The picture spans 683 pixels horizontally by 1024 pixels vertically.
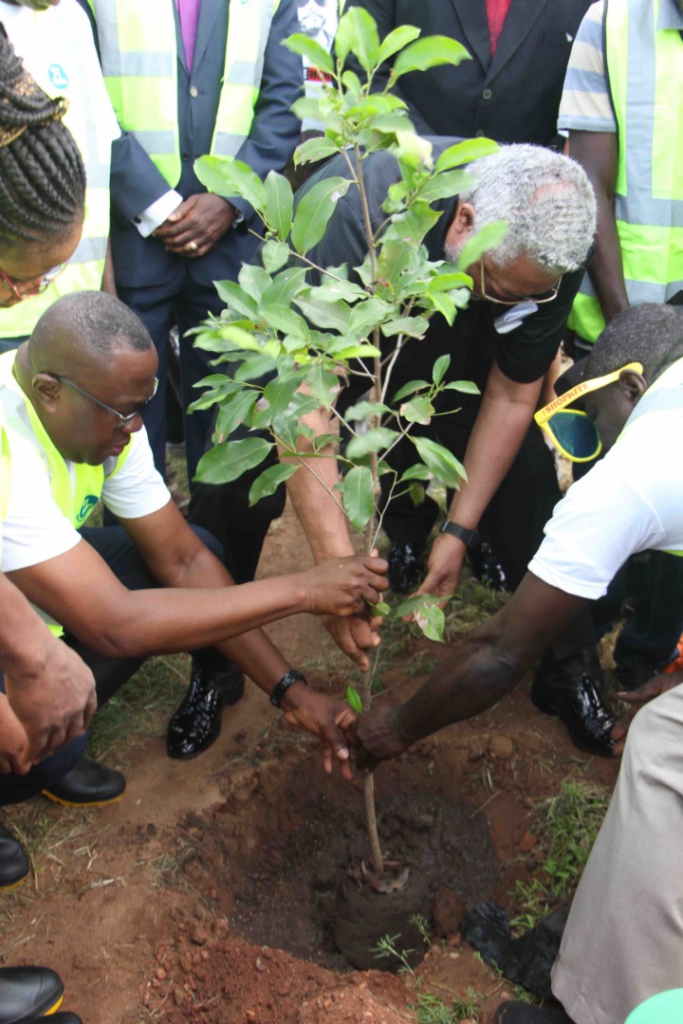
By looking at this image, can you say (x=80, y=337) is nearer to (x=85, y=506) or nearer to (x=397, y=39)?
(x=85, y=506)

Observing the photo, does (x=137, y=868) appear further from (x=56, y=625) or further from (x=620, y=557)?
(x=620, y=557)

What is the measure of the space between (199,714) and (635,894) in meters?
1.47

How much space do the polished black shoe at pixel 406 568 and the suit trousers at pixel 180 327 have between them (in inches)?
34.0

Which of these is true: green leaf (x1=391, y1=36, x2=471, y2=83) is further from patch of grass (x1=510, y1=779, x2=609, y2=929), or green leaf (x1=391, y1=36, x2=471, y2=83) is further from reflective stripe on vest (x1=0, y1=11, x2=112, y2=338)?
patch of grass (x1=510, y1=779, x2=609, y2=929)

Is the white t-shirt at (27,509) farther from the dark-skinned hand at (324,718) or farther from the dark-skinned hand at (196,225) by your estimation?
the dark-skinned hand at (196,225)

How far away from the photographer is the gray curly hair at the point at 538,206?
7.25 feet

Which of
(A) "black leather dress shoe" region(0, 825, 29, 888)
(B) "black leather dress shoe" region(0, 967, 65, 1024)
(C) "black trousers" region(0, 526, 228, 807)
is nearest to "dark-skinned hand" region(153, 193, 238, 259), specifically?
(C) "black trousers" region(0, 526, 228, 807)

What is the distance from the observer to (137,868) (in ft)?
8.11

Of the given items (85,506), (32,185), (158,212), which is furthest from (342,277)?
(158,212)

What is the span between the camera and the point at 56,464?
2297 millimetres

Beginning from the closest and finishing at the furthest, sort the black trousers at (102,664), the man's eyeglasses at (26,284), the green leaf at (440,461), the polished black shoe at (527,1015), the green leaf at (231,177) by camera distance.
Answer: the man's eyeglasses at (26,284) → the green leaf at (231,177) → the green leaf at (440,461) → the polished black shoe at (527,1015) → the black trousers at (102,664)

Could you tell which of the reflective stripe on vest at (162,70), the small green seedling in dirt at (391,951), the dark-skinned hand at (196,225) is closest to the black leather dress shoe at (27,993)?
the small green seedling in dirt at (391,951)

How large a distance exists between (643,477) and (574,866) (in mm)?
1202

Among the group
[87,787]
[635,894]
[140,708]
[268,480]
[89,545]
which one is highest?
[268,480]
